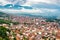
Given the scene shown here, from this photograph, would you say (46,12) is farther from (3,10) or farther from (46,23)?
(3,10)

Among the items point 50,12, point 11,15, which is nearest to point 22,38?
point 11,15

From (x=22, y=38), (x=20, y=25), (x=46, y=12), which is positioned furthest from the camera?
(x=46, y=12)

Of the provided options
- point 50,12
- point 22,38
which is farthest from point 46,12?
point 22,38

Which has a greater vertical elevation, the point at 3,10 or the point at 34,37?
the point at 3,10

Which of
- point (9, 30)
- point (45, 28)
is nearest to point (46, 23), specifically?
point (45, 28)

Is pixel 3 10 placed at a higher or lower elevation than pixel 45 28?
higher

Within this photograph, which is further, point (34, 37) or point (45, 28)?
point (45, 28)

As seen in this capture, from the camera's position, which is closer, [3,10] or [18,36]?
[18,36]

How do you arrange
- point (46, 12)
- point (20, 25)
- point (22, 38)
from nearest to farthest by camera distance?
1. point (22, 38)
2. point (20, 25)
3. point (46, 12)

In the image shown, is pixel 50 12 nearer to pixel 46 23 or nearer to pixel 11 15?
pixel 46 23
